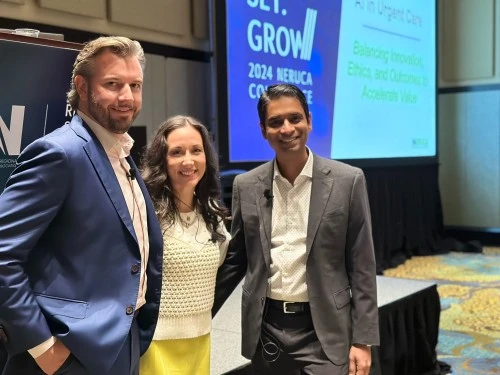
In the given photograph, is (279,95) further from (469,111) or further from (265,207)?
(469,111)

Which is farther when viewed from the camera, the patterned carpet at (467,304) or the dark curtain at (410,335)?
the patterned carpet at (467,304)

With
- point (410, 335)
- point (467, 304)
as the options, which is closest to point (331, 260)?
point (410, 335)

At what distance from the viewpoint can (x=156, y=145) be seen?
5.48 ft

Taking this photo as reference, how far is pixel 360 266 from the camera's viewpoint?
66.9 inches

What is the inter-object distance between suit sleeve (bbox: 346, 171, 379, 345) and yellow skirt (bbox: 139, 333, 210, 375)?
44 cm

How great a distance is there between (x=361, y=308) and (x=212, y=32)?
2913 mm

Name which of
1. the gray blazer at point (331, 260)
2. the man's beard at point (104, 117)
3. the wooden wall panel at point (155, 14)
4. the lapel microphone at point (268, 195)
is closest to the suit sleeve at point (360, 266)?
the gray blazer at point (331, 260)

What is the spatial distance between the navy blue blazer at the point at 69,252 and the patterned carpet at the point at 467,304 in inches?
105

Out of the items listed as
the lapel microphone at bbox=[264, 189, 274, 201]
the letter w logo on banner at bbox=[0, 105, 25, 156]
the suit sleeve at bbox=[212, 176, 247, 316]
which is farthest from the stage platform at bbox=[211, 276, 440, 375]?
the letter w logo on banner at bbox=[0, 105, 25, 156]

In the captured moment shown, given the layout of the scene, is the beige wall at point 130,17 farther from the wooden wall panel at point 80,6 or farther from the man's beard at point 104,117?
the man's beard at point 104,117

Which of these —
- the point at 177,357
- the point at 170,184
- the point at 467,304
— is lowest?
the point at 467,304

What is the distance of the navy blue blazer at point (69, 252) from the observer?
1127 millimetres

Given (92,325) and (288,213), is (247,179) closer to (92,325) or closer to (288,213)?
(288,213)

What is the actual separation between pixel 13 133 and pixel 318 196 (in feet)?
3.56
